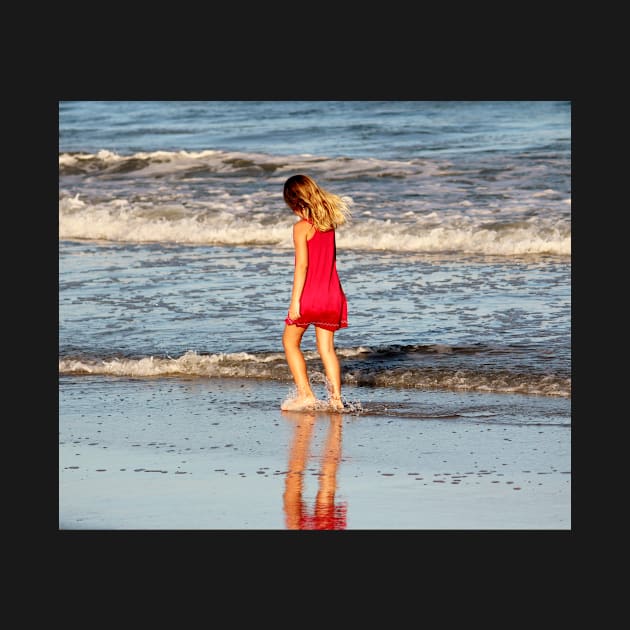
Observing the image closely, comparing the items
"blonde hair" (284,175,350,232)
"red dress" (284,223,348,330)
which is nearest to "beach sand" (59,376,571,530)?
"red dress" (284,223,348,330)

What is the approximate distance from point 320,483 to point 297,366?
207 cm

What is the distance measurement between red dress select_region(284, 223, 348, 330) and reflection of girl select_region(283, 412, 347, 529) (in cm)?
70

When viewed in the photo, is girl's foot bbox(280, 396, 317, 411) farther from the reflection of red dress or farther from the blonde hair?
the reflection of red dress

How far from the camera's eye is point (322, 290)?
9.10m

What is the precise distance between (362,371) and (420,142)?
50.7 ft

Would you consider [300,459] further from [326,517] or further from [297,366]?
A: [297,366]

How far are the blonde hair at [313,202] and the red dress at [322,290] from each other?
0.38 ft

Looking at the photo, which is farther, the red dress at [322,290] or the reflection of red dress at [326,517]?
the red dress at [322,290]

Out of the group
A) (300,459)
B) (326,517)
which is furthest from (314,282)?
(326,517)

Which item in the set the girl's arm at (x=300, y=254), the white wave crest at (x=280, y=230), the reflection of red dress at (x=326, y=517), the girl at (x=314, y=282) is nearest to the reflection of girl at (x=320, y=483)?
the reflection of red dress at (x=326, y=517)

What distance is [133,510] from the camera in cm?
681

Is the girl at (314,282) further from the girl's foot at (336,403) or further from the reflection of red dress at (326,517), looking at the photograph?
the reflection of red dress at (326,517)

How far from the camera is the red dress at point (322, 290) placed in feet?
29.6

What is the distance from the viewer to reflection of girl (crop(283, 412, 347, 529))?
658 centimetres
